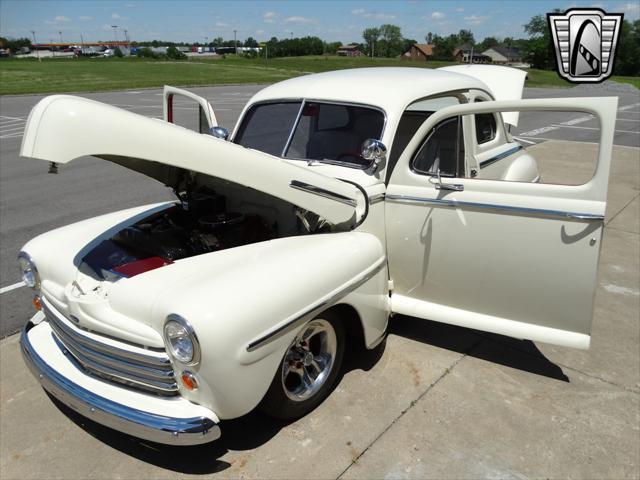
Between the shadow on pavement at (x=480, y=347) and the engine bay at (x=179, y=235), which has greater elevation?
the engine bay at (x=179, y=235)

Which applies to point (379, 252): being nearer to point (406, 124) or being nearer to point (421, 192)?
point (421, 192)

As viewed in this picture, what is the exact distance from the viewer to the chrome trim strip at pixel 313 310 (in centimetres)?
248

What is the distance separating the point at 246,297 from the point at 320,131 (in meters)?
1.81

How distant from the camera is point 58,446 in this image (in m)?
2.87

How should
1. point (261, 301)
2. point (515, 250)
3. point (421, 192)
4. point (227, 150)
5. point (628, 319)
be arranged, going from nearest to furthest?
1. point (261, 301)
2. point (227, 150)
3. point (515, 250)
4. point (421, 192)
5. point (628, 319)

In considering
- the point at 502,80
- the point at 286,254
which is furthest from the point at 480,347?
the point at 502,80

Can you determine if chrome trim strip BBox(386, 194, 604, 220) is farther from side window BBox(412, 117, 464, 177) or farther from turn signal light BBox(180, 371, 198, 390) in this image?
turn signal light BBox(180, 371, 198, 390)

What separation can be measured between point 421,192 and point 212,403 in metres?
1.86

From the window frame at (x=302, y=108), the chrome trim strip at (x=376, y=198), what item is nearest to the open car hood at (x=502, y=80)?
the window frame at (x=302, y=108)

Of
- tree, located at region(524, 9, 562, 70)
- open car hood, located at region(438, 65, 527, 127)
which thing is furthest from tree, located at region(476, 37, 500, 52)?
open car hood, located at region(438, 65, 527, 127)

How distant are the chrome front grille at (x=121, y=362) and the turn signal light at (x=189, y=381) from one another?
2.7 inches

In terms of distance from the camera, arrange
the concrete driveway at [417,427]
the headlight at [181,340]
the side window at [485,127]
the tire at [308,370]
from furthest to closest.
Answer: the side window at [485,127]
the tire at [308,370]
the concrete driveway at [417,427]
the headlight at [181,340]

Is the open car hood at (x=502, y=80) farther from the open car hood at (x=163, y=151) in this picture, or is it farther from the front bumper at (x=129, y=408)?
the front bumper at (x=129, y=408)

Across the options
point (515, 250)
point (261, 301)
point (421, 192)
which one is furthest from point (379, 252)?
A: point (261, 301)
